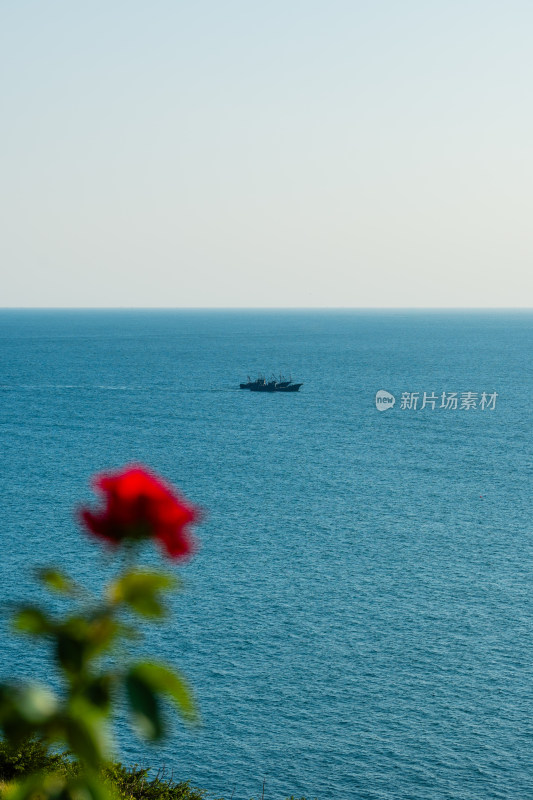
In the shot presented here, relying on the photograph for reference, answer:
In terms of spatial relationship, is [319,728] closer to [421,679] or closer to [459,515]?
[421,679]

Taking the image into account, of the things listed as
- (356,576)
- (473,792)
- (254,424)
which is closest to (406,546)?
(356,576)

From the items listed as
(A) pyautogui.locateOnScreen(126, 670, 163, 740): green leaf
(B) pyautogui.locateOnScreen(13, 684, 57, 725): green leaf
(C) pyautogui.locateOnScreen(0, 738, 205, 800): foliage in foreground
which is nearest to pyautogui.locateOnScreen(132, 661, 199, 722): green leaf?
(A) pyautogui.locateOnScreen(126, 670, 163, 740): green leaf

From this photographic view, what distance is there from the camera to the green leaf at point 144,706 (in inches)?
144

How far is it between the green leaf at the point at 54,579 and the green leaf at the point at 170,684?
496mm

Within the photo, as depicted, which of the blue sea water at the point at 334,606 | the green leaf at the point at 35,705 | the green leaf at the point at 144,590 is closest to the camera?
the green leaf at the point at 35,705

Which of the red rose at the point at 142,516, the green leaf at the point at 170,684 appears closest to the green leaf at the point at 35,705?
the green leaf at the point at 170,684

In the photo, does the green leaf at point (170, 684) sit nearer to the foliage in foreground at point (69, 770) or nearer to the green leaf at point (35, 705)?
the green leaf at point (35, 705)

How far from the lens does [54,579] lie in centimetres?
410

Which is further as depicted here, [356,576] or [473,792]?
[356,576]

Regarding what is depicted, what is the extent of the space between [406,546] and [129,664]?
107 m

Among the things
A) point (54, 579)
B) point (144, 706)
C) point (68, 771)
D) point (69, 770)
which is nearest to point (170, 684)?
point (144, 706)

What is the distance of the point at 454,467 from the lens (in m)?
150

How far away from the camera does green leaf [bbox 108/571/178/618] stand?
4.00 meters

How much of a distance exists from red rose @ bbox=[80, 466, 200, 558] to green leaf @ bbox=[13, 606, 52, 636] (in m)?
0.54
